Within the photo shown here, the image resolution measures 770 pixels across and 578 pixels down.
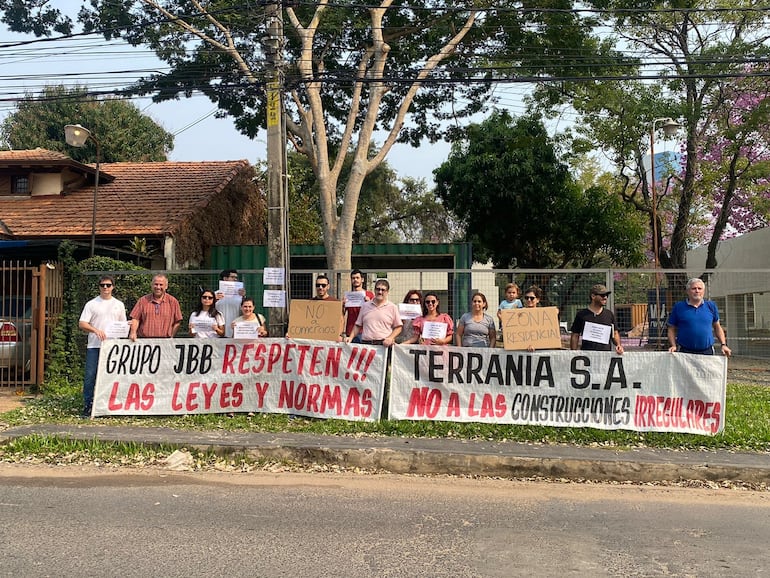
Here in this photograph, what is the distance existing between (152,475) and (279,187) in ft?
14.1

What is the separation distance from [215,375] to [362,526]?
4.12 meters

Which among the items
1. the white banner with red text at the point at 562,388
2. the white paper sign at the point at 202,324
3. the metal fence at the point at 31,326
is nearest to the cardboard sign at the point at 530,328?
the white banner with red text at the point at 562,388

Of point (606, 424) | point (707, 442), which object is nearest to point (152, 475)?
point (606, 424)

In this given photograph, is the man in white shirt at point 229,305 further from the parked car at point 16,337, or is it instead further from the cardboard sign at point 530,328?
the parked car at point 16,337

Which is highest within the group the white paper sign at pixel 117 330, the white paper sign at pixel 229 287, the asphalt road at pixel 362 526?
the white paper sign at pixel 229 287

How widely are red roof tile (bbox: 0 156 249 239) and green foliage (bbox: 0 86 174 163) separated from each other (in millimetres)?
11093

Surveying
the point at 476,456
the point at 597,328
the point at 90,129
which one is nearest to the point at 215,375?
the point at 476,456

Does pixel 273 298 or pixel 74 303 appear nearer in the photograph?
pixel 273 298

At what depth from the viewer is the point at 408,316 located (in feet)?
28.6

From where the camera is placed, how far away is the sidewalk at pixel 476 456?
6484mm

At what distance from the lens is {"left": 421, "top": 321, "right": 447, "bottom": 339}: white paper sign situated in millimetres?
8117

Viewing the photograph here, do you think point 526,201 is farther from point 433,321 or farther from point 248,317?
point 248,317

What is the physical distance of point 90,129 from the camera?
30.2 metres

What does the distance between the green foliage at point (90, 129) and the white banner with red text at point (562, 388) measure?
26.9m
